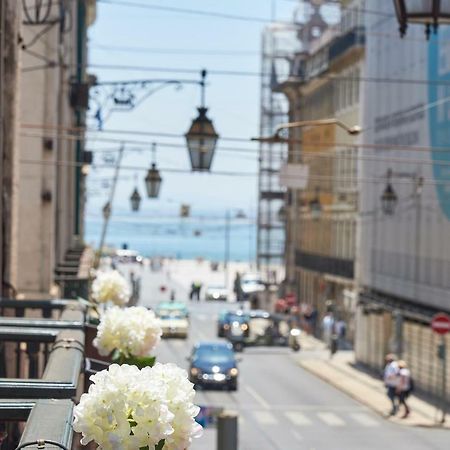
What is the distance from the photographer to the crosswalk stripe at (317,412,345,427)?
27.5 m

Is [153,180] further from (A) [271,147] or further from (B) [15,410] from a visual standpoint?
(A) [271,147]

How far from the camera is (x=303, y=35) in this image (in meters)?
70.6

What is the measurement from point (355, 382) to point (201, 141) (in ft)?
71.6

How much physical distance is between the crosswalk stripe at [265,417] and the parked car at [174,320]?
1951 centimetres

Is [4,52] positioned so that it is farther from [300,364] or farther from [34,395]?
[300,364]

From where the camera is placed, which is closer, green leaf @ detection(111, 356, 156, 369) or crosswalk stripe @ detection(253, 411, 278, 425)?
green leaf @ detection(111, 356, 156, 369)

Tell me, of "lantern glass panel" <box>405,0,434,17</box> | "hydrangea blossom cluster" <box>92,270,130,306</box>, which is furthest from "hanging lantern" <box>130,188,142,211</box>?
"lantern glass panel" <box>405,0,434,17</box>

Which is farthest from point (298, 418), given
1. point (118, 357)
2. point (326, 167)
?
point (326, 167)

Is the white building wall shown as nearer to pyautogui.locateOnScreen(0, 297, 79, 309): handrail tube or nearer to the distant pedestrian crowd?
the distant pedestrian crowd

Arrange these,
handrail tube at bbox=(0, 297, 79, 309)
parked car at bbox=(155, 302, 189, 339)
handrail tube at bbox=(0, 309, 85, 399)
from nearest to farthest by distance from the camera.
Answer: handrail tube at bbox=(0, 309, 85, 399), handrail tube at bbox=(0, 297, 79, 309), parked car at bbox=(155, 302, 189, 339)

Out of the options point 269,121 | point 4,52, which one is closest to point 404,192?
point 4,52

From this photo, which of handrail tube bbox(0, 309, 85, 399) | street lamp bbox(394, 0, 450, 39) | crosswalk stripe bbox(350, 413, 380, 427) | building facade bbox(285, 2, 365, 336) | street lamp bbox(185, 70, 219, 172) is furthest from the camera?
building facade bbox(285, 2, 365, 336)

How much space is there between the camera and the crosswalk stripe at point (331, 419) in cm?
2745

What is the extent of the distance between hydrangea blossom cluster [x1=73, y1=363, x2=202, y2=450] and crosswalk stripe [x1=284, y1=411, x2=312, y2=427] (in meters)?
23.0
